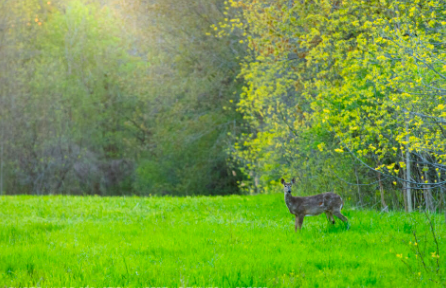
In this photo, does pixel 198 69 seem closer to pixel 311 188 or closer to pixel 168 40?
pixel 168 40

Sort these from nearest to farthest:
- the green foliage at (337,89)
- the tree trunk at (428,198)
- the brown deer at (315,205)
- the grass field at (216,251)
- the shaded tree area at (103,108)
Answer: the grass field at (216,251), the brown deer at (315,205), the green foliage at (337,89), the tree trunk at (428,198), the shaded tree area at (103,108)

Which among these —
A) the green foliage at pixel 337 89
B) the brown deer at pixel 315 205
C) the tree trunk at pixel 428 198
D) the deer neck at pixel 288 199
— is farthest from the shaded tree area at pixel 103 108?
the brown deer at pixel 315 205

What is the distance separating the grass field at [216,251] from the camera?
255 inches

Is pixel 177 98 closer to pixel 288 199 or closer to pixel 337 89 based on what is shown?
pixel 337 89

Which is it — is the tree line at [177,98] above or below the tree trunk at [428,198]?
above

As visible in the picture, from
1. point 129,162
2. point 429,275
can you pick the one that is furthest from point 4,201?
point 129,162

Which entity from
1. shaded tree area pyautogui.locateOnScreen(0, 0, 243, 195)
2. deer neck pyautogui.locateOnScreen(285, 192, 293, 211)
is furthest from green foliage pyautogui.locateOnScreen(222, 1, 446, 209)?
shaded tree area pyautogui.locateOnScreen(0, 0, 243, 195)

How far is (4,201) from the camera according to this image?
15766 mm

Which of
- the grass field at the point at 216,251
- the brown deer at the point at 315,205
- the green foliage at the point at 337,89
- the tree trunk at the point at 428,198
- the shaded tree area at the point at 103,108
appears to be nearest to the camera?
the grass field at the point at 216,251

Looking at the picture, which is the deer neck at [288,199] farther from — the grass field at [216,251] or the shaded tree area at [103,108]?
the shaded tree area at [103,108]

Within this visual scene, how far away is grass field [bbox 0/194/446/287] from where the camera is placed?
6484 mm

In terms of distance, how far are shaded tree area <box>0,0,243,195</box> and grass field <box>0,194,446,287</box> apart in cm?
1589

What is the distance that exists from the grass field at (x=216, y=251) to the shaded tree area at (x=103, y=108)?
52.1ft

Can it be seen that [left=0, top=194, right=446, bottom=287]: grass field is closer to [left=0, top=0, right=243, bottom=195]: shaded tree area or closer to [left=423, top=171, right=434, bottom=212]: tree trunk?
[left=423, top=171, right=434, bottom=212]: tree trunk
